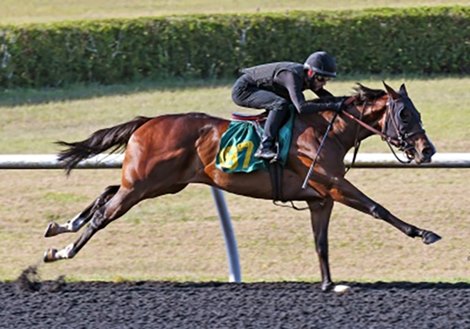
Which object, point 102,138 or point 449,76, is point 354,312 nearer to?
point 102,138

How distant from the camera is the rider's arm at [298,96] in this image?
7.04 meters

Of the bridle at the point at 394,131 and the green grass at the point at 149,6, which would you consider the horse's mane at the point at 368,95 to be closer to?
the bridle at the point at 394,131

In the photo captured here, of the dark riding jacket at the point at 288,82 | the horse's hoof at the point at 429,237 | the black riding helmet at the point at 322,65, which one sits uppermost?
the black riding helmet at the point at 322,65

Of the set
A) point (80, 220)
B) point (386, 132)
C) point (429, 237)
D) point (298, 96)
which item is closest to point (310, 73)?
point (298, 96)

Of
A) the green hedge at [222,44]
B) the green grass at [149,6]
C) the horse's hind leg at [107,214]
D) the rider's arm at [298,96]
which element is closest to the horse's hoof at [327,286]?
the rider's arm at [298,96]

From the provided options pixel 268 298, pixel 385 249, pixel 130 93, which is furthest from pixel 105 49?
pixel 268 298

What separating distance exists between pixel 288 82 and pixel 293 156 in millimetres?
449

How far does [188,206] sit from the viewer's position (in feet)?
35.8

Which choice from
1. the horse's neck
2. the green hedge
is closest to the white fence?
the horse's neck

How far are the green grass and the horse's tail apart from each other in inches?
503

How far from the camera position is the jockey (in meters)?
7.08

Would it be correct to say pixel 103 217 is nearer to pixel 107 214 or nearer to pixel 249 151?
pixel 107 214

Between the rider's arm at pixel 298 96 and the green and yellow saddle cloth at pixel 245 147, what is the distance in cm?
15

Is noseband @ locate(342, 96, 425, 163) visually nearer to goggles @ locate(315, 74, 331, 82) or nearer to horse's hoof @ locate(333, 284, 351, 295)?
goggles @ locate(315, 74, 331, 82)
